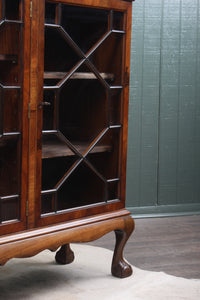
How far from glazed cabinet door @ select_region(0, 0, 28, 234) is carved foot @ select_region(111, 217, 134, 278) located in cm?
64

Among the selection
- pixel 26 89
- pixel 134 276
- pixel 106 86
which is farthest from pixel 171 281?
pixel 26 89

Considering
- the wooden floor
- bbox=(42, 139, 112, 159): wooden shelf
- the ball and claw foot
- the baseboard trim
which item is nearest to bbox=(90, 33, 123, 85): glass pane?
bbox=(42, 139, 112, 159): wooden shelf

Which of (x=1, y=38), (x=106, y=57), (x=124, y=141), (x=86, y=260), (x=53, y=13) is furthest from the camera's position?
(x=86, y=260)

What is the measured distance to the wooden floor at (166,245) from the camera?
3121 millimetres

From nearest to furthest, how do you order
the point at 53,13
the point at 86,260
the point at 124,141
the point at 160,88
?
1. the point at 53,13
2. the point at 124,141
3. the point at 86,260
4. the point at 160,88

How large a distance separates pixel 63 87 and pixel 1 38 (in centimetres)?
36

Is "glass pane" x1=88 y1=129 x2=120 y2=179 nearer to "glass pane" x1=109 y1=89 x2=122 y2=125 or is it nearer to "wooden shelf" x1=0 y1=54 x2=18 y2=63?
"glass pane" x1=109 y1=89 x2=122 y2=125

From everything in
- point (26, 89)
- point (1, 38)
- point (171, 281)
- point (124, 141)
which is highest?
point (1, 38)

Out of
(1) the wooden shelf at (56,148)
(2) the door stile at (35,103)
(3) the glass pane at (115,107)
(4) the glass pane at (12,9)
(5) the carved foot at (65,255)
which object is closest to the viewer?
A: (4) the glass pane at (12,9)

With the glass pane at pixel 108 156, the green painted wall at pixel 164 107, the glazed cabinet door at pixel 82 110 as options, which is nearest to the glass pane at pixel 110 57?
the glazed cabinet door at pixel 82 110

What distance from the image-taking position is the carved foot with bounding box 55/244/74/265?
307 cm

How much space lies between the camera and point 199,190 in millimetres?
4344

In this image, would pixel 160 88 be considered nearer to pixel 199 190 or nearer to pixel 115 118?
pixel 199 190

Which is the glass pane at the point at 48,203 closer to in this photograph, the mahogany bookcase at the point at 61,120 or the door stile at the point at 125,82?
the mahogany bookcase at the point at 61,120
